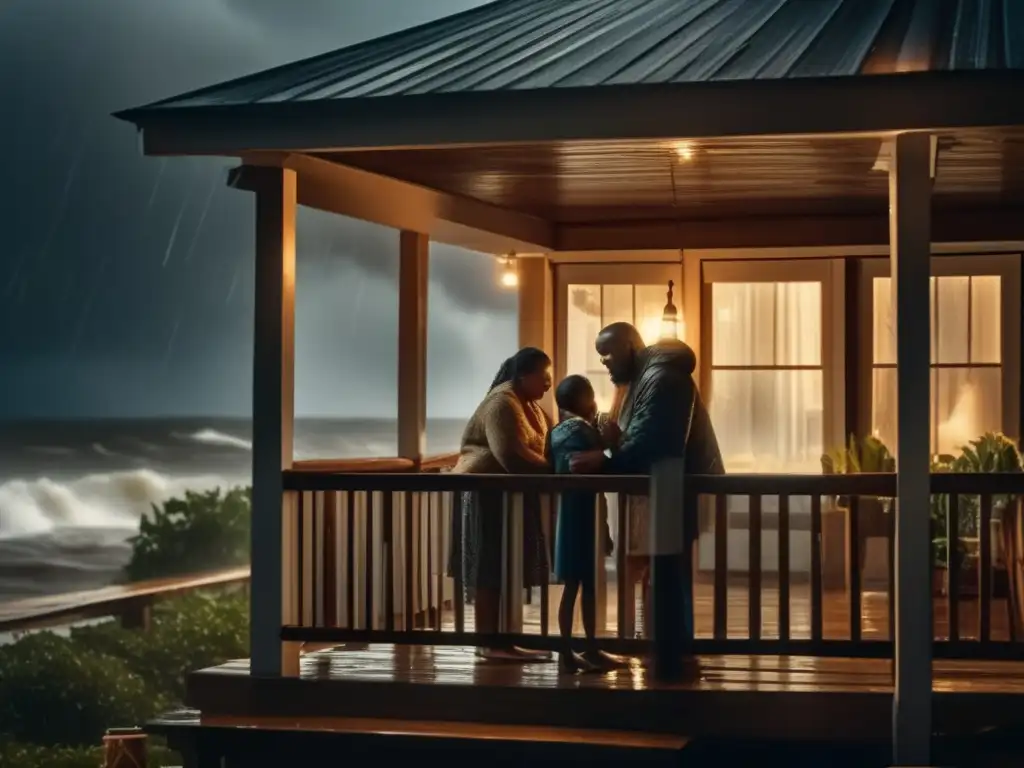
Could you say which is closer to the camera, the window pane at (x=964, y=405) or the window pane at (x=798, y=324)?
the window pane at (x=964, y=405)

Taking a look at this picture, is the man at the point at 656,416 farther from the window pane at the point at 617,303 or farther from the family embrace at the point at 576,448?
the window pane at the point at 617,303

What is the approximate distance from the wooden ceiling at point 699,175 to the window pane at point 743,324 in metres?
0.70

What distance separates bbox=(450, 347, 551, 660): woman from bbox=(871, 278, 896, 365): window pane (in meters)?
4.85

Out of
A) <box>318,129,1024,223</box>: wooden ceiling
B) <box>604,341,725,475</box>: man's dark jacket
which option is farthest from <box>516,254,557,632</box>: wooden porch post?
<box>604,341,725,475</box>: man's dark jacket

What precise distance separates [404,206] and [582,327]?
3.22 meters

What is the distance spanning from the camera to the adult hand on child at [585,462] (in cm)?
825

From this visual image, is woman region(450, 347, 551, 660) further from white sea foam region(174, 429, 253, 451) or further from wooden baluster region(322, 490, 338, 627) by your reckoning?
white sea foam region(174, 429, 253, 451)

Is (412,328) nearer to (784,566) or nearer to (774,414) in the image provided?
(774,414)

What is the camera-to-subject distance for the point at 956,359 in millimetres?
12727

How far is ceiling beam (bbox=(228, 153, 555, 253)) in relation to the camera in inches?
338

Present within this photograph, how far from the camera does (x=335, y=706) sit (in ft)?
27.6

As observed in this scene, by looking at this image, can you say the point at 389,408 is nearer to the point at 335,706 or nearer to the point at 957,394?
the point at 957,394

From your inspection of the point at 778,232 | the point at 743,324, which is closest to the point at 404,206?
the point at 778,232

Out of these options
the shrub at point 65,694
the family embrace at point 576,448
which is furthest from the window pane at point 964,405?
the shrub at point 65,694
